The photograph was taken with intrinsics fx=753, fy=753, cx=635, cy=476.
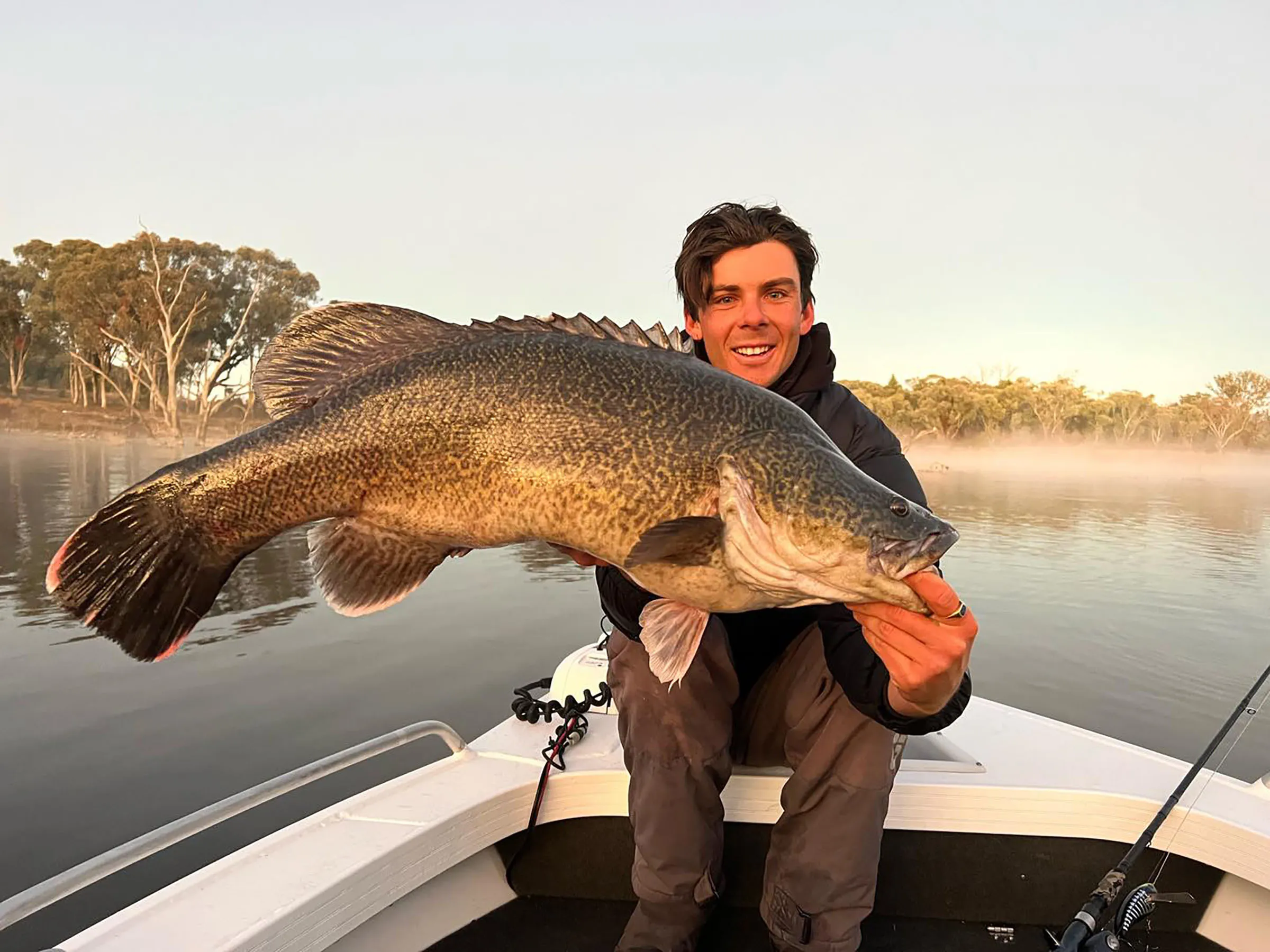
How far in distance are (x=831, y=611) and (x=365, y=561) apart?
1.50 metres

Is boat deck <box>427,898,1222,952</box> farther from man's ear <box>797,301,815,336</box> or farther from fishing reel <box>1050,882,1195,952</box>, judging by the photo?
man's ear <box>797,301,815,336</box>

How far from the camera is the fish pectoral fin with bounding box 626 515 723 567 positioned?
1789 millimetres

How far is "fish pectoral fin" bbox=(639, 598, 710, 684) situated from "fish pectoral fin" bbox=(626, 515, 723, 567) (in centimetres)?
20

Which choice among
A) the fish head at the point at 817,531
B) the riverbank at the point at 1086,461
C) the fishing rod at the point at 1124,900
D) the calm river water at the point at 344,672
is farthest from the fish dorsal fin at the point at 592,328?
the riverbank at the point at 1086,461

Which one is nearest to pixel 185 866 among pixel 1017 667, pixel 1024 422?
pixel 1017 667

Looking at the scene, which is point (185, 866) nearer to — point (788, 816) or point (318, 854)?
point (318, 854)

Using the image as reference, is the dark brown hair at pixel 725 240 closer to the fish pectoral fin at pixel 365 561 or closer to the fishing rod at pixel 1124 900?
the fish pectoral fin at pixel 365 561

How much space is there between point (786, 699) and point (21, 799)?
20.0 ft

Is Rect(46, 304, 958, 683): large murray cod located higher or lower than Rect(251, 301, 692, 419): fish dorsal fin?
lower

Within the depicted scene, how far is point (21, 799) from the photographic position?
5598 mm

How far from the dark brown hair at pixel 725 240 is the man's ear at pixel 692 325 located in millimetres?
42

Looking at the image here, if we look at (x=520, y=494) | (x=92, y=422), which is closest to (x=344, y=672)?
(x=520, y=494)

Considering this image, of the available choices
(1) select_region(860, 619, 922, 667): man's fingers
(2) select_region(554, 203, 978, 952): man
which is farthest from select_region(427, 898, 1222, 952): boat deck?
(1) select_region(860, 619, 922, 667): man's fingers

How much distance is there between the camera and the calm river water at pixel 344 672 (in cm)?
568
